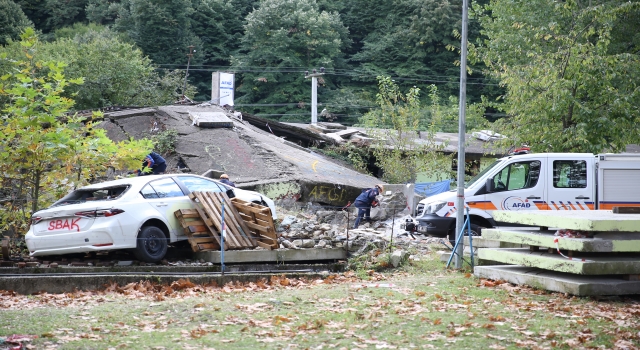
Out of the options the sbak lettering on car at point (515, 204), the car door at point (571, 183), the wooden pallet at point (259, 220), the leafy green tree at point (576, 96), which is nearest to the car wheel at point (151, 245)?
the wooden pallet at point (259, 220)

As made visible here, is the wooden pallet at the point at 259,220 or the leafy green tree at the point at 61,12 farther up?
the leafy green tree at the point at 61,12

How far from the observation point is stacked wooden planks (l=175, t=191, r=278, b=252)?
13.7m

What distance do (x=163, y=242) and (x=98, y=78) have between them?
2747 centimetres

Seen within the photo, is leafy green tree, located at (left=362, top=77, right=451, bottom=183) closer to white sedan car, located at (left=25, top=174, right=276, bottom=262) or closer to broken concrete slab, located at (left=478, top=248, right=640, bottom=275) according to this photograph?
white sedan car, located at (left=25, top=174, right=276, bottom=262)

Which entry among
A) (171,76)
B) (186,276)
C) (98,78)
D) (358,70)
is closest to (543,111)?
(186,276)

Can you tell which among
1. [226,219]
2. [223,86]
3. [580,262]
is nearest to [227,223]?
[226,219]

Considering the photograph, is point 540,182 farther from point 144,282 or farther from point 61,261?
point 61,261

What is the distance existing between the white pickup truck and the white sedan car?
5.97m

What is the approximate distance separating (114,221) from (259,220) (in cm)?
286

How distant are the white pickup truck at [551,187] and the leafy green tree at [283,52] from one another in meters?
37.7

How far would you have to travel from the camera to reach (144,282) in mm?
11609

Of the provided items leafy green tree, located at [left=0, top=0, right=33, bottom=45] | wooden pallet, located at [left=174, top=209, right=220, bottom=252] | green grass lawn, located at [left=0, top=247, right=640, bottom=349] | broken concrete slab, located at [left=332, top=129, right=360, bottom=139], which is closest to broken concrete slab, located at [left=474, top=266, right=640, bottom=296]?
green grass lawn, located at [left=0, top=247, right=640, bottom=349]

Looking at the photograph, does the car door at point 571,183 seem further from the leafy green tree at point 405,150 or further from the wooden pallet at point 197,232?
the leafy green tree at point 405,150

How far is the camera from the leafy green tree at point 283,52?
54.6 m
